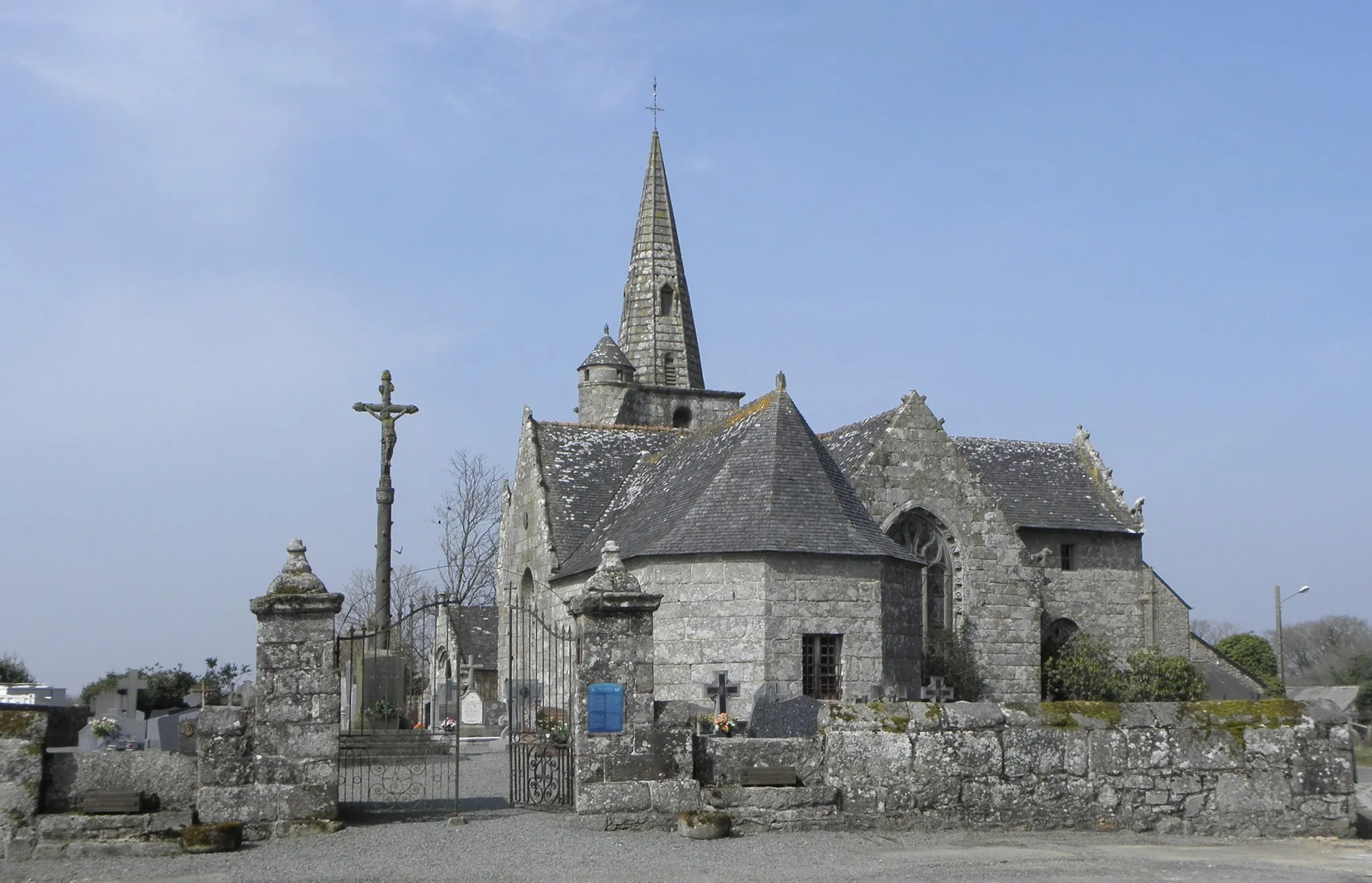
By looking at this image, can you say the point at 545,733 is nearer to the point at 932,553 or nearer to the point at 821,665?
the point at 821,665

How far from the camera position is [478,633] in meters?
44.6

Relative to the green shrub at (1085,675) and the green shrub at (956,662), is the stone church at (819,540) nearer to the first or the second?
the green shrub at (956,662)

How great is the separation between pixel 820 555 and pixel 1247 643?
33739 millimetres

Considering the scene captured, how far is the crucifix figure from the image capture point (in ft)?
78.0

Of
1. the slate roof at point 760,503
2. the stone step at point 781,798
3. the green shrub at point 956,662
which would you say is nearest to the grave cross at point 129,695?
Answer: the slate roof at point 760,503

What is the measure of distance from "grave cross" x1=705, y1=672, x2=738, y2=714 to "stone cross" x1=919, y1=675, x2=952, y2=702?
408 centimetres

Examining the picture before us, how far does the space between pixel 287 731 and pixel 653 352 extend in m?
34.8

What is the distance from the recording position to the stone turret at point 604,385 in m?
43.7

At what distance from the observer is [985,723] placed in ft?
38.3

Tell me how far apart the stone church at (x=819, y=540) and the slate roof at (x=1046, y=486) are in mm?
64

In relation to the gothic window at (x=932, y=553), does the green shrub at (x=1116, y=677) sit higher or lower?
lower

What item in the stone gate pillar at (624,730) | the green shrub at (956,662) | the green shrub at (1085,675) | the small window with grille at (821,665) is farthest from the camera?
the green shrub at (1085,675)

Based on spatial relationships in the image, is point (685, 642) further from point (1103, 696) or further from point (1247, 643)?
point (1247, 643)

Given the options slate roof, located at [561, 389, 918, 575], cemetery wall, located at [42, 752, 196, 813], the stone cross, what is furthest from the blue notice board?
the stone cross
